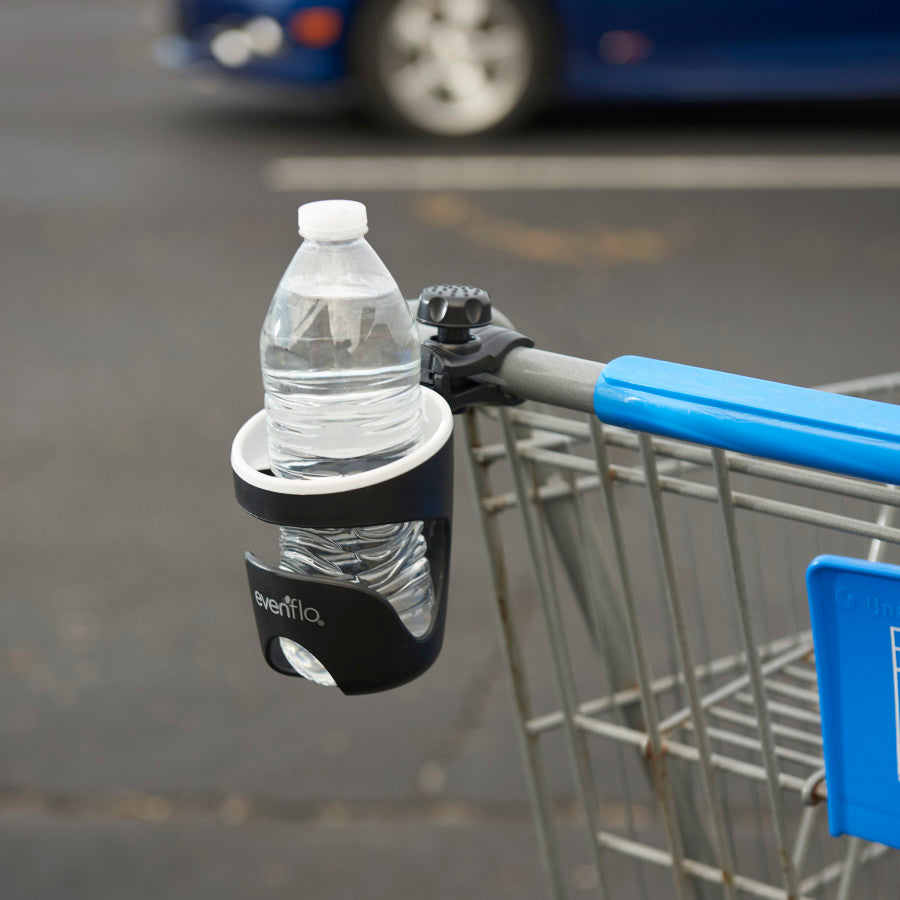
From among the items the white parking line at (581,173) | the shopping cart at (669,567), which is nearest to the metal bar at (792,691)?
the shopping cart at (669,567)

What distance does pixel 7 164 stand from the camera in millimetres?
8172

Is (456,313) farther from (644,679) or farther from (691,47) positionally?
(691,47)

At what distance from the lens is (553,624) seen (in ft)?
5.84

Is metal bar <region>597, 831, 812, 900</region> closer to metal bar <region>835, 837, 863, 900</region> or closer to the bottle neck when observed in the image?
metal bar <region>835, 837, 863, 900</region>

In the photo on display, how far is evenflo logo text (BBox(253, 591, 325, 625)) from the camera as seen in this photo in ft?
4.78

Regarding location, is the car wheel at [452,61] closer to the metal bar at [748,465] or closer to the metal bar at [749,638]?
the metal bar at [748,465]

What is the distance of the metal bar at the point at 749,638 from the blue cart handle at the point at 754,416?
7 centimetres

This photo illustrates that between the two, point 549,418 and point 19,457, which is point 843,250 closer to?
point 19,457

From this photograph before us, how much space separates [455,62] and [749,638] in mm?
6890

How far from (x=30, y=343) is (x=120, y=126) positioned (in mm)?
3629

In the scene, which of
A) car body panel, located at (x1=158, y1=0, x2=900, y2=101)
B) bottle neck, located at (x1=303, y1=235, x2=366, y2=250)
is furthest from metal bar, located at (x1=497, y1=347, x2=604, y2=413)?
car body panel, located at (x1=158, y1=0, x2=900, y2=101)

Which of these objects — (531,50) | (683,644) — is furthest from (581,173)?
(683,644)

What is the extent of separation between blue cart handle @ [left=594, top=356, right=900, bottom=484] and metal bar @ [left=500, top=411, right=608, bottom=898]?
33cm

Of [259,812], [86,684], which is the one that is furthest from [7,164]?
[259,812]
